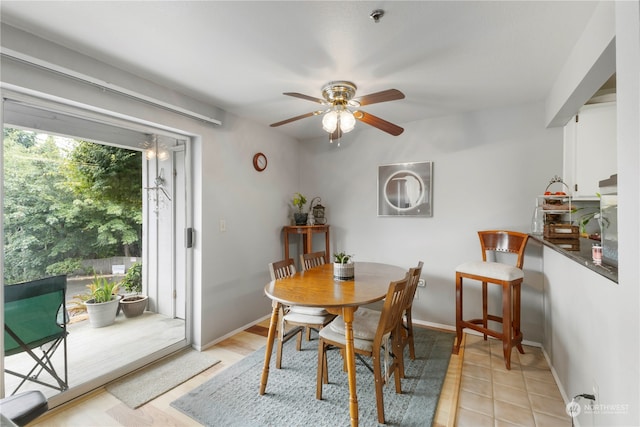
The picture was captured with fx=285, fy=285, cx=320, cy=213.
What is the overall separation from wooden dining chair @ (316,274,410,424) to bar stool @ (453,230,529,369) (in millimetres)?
965

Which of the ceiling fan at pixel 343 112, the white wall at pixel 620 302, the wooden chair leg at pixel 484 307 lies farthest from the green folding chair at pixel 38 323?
the wooden chair leg at pixel 484 307

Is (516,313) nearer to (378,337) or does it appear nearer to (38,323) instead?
(378,337)

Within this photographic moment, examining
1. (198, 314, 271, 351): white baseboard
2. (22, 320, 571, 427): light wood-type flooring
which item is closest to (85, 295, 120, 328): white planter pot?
(22, 320, 571, 427): light wood-type flooring

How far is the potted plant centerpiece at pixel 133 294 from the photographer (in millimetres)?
2463

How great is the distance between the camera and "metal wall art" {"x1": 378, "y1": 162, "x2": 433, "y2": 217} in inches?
126

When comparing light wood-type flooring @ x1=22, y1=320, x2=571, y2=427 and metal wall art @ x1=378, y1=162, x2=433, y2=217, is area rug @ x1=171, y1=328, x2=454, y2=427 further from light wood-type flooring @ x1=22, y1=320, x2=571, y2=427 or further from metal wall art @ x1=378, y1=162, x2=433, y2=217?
metal wall art @ x1=378, y1=162, x2=433, y2=217

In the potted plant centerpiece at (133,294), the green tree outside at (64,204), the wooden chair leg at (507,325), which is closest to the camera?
the green tree outside at (64,204)

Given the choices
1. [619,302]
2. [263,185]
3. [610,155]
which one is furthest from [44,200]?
[610,155]

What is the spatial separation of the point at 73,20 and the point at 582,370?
11.2ft

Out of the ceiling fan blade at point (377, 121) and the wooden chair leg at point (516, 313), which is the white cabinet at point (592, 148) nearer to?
the wooden chair leg at point (516, 313)

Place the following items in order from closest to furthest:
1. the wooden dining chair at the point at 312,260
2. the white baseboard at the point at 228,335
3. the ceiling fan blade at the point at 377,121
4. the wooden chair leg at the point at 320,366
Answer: the wooden chair leg at the point at 320,366 < the ceiling fan blade at the point at 377,121 < the white baseboard at the point at 228,335 < the wooden dining chair at the point at 312,260

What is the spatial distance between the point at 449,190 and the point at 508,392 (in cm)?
188

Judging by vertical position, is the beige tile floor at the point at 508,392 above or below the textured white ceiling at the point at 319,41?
below

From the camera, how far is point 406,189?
3318 mm
